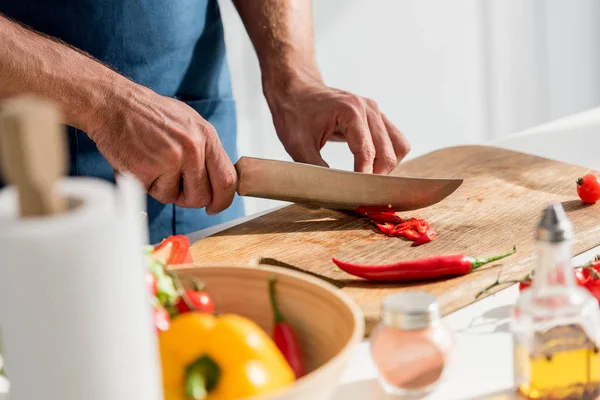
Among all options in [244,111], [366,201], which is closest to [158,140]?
[366,201]

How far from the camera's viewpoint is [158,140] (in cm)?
152

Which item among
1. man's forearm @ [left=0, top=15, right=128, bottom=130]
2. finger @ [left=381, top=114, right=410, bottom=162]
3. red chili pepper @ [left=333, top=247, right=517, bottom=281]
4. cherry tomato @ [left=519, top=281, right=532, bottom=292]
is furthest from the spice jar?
finger @ [left=381, top=114, right=410, bottom=162]

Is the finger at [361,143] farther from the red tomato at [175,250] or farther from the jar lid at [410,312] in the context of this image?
the jar lid at [410,312]

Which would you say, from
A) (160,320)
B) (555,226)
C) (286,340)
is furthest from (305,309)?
(555,226)

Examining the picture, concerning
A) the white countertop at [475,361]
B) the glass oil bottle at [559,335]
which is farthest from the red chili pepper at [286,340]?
the glass oil bottle at [559,335]

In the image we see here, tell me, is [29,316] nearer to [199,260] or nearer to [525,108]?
[199,260]

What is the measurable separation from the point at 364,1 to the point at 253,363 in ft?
10.1

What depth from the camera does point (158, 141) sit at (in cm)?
152

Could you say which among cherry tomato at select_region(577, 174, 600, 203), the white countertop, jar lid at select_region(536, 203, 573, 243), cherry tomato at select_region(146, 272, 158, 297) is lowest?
the white countertop

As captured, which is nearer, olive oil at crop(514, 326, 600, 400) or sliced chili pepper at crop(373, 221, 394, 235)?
olive oil at crop(514, 326, 600, 400)

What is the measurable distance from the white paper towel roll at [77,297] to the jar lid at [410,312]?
0.31 m

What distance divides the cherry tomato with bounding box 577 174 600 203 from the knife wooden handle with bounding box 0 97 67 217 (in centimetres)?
123

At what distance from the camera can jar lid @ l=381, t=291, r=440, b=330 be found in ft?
2.86

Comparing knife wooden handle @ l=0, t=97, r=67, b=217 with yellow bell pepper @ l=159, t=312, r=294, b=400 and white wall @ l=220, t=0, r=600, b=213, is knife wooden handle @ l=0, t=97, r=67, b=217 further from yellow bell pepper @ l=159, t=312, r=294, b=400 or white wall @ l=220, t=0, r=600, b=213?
white wall @ l=220, t=0, r=600, b=213
